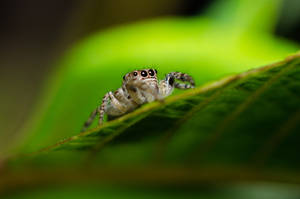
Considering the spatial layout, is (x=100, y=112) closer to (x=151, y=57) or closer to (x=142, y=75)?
(x=142, y=75)

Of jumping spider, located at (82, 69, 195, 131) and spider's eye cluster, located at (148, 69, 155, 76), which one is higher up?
spider's eye cluster, located at (148, 69, 155, 76)

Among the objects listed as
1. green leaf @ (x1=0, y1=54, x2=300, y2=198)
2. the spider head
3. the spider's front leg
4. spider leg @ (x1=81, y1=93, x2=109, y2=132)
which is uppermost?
the spider head

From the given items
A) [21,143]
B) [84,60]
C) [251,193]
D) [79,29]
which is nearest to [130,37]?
[84,60]

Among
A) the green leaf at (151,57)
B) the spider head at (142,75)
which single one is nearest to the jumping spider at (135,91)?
the spider head at (142,75)

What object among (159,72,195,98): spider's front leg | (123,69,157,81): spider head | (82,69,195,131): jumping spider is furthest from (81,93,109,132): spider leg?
(159,72,195,98): spider's front leg

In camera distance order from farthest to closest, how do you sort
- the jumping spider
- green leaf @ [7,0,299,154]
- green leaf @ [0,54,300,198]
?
green leaf @ [7,0,299,154] < the jumping spider < green leaf @ [0,54,300,198]

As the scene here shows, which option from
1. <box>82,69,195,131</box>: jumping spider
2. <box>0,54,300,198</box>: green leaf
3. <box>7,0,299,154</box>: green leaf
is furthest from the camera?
<box>7,0,299,154</box>: green leaf

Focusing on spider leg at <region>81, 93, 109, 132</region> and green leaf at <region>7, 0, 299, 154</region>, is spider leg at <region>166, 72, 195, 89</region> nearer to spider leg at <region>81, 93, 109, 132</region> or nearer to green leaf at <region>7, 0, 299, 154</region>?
green leaf at <region>7, 0, 299, 154</region>
